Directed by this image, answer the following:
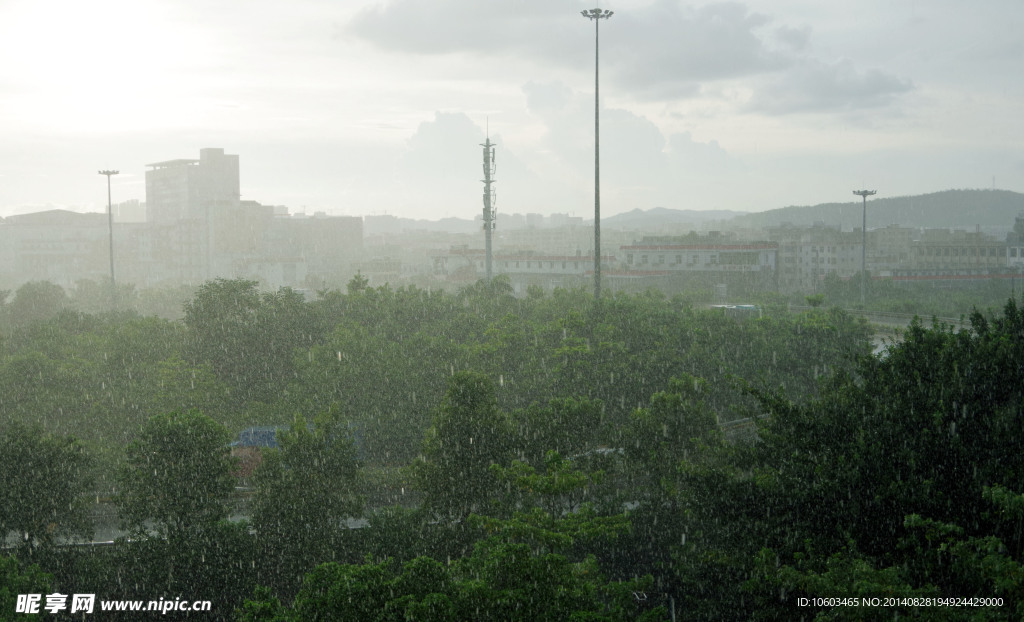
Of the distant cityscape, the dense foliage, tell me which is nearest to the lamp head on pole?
the dense foliage

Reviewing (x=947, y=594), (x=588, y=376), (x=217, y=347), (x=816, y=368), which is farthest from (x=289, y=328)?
(x=947, y=594)

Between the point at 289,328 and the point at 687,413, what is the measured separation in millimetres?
18336

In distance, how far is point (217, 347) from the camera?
29.4m

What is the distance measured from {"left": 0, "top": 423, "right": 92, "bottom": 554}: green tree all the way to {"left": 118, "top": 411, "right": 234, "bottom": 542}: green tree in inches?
73.2

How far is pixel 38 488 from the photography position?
1592 cm

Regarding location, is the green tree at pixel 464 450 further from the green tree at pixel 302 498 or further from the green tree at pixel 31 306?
the green tree at pixel 31 306

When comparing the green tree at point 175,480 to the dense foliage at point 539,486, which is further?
the green tree at point 175,480

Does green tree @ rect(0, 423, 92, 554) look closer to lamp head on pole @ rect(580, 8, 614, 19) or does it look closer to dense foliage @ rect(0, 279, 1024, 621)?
dense foliage @ rect(0, 279, 1024, 621)

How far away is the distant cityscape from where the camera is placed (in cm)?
6900

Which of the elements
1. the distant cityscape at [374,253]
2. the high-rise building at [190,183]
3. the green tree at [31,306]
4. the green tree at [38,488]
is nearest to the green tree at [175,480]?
the green tree at [38,488]

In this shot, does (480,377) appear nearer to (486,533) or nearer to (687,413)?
(486,533)

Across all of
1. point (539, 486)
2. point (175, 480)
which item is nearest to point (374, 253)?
point (175, 480)

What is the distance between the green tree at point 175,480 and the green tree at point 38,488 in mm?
1859

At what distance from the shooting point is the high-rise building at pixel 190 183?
123m
